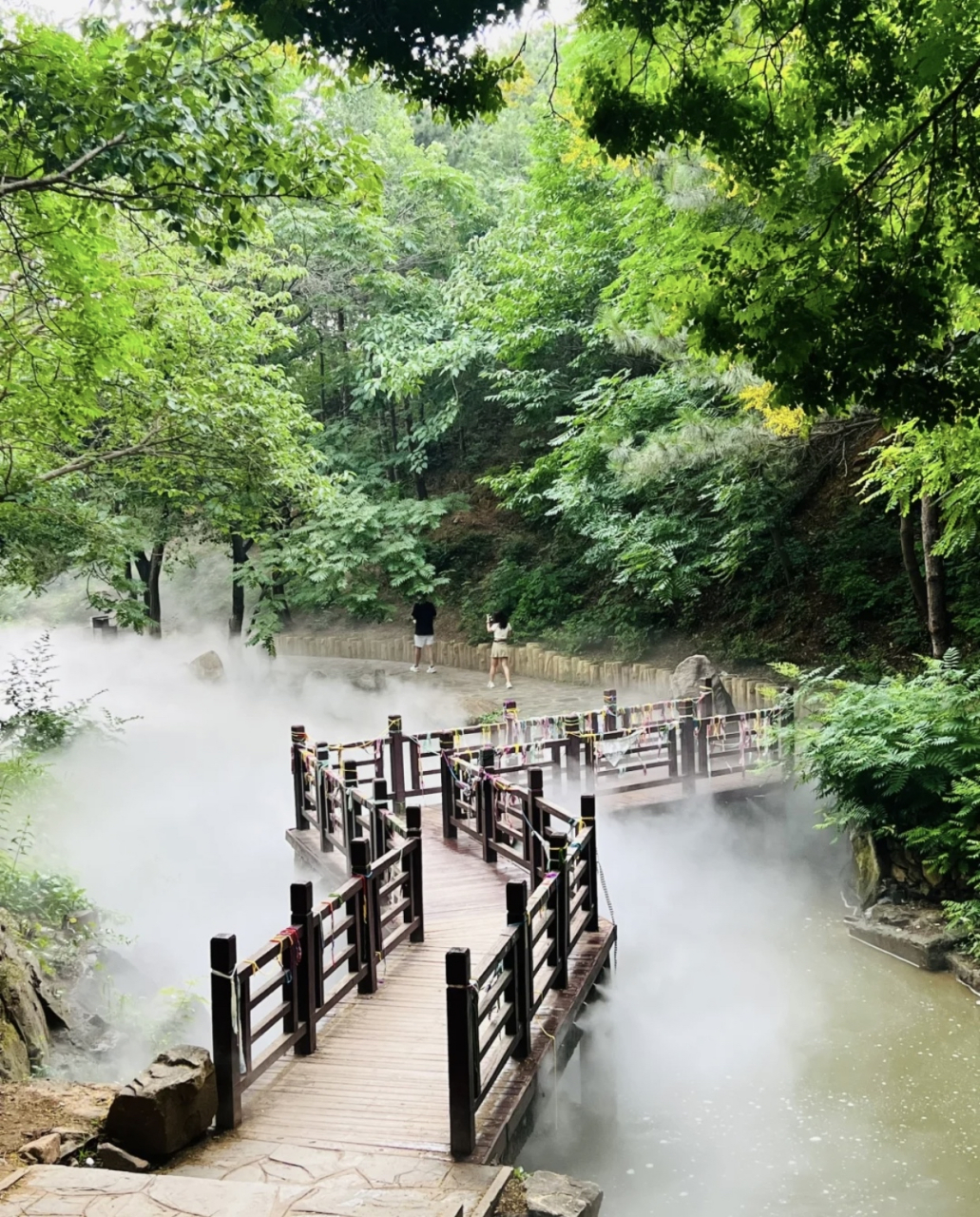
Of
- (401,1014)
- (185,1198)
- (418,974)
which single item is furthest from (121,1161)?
(418,974)

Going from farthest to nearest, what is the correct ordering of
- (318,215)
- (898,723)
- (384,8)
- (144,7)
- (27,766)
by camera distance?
(318,215)
(27,766)
(898,723)
(144,7)
(384,8)

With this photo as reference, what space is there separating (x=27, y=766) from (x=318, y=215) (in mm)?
13751

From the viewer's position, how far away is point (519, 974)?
247 inches

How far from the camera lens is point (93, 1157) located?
16.6 ft

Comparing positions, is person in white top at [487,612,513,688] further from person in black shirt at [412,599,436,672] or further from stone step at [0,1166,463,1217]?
stone step at [0,1166,463,1217]

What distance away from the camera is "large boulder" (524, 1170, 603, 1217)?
5.08 meters

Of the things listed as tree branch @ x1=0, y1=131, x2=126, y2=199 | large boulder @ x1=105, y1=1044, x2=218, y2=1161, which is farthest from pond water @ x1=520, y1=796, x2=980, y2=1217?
tree branch @ x1=0, y1=131, x2=126, y2=199

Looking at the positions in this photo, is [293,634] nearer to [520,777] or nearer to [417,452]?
[417,452]

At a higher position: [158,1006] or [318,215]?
[318,215]

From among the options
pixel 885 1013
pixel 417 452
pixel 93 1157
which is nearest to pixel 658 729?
pixel 885 1013

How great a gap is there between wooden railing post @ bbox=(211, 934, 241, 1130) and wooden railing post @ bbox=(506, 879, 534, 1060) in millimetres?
1757

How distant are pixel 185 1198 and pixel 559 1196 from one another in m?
2.07

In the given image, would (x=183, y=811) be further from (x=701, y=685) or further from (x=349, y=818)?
(x=701, y=685)

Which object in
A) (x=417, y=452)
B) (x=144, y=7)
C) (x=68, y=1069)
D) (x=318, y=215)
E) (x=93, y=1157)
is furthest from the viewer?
(x=417, y=452)
